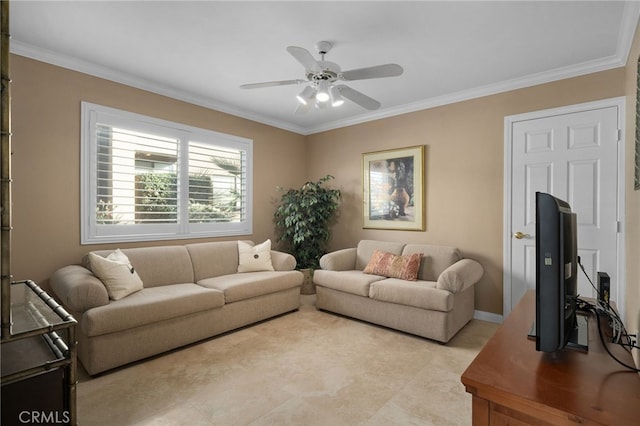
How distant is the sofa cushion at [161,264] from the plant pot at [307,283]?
1.62 meters

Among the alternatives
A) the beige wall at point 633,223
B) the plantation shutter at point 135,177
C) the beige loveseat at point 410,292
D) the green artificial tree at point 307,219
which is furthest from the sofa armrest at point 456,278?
the plantation shutter at point 135,177

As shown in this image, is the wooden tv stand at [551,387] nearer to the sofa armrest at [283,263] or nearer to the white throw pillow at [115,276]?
the white throw pillow at [115,276]

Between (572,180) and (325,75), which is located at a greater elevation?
(325,75)

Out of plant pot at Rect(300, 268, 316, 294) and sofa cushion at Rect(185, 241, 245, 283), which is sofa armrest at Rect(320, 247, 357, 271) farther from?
sofa cushion at Rect(185, 241, 245, 283)

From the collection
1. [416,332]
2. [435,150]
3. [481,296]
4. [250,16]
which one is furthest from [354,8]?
[481,296]

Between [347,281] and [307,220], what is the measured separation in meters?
1.26

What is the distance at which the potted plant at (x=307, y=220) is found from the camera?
4.54 m

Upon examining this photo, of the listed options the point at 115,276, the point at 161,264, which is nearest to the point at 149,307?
the point at 115,276

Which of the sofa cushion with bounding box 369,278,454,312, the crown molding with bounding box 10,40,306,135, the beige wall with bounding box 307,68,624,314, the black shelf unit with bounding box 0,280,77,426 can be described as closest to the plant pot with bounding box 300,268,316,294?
the beige wall with bounding box 307,68,624,314

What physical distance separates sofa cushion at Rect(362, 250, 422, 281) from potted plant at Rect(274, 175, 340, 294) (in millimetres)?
1087

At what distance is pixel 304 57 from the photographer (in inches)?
86.0

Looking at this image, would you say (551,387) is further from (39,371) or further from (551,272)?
(39,371)

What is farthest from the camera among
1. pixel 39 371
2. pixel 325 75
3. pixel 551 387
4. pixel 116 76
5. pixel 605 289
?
pixel 116 76

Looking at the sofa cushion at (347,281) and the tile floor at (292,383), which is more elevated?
the sofa cushion at (347,281)
